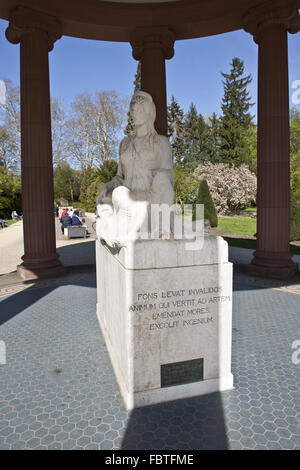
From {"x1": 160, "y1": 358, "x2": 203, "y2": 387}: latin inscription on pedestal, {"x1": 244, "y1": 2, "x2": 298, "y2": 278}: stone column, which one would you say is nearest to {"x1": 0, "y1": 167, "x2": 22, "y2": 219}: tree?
{"x1": 244, "y1": 2, "x2": 298, "y2": 278}: stone column

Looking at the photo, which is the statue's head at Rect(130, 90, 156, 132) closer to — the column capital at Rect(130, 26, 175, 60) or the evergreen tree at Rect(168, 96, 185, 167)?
the column capital at Rect(130, 26, 175, 60)

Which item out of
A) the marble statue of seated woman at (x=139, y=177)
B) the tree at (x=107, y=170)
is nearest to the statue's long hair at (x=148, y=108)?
the marble statue of seated woman at (x=139, y=177)

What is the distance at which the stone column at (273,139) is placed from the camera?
8.61 metres

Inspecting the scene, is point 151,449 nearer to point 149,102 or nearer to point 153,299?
point 153,299

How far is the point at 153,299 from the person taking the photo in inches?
128

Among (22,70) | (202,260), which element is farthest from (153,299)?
(22,70)

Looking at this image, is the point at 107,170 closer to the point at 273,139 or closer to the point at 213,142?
the point at 213,142

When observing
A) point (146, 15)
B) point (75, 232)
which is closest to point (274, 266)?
point (146, 15)

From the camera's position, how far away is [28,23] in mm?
8500

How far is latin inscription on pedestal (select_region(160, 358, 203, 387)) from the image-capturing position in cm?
338

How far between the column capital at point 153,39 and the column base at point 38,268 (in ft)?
22.7

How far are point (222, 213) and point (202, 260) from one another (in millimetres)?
30944

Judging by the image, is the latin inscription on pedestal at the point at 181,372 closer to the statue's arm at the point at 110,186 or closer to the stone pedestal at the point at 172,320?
the stone pedestal at the point at 172,320

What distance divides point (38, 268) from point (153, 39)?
7.52m
